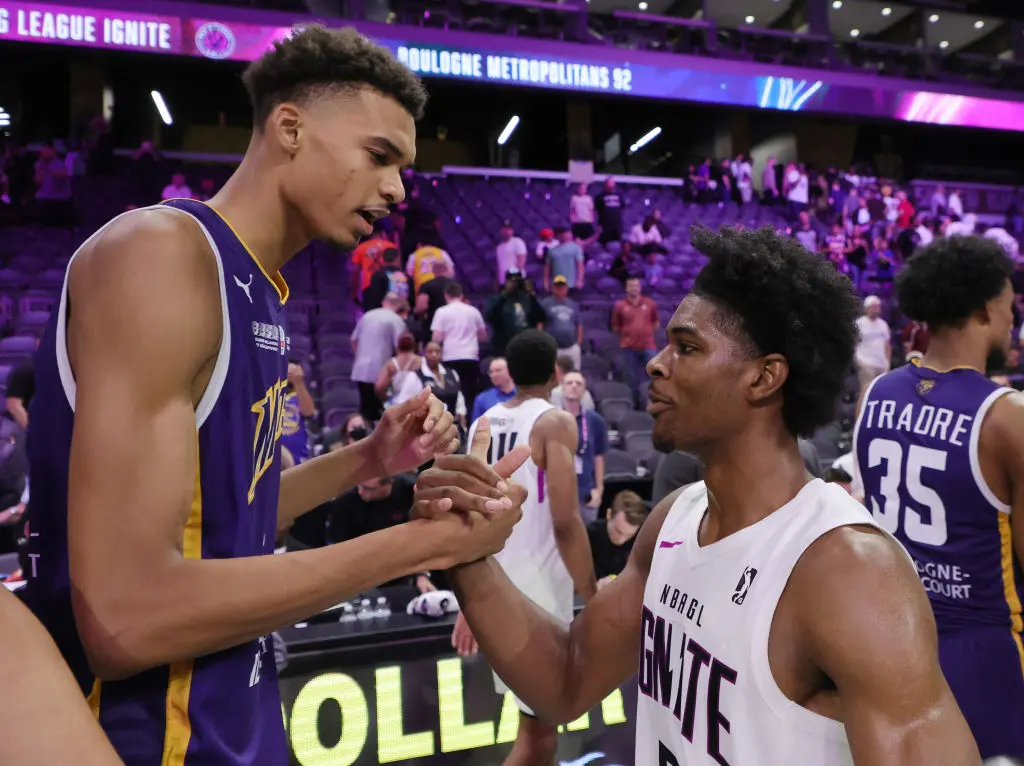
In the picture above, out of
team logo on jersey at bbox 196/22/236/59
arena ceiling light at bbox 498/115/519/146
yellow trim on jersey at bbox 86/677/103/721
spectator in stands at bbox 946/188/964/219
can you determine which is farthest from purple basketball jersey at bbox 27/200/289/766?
arena ceiling light at bbox 498/115/519/146

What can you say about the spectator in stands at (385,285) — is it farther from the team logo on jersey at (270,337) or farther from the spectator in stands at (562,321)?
the team logo on jersey at (270,337)

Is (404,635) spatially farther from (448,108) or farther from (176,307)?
(448,108)

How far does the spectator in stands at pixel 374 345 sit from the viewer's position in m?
6.93

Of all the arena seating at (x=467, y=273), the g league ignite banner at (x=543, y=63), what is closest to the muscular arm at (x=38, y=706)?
the arena seating at (x=467, y=273)

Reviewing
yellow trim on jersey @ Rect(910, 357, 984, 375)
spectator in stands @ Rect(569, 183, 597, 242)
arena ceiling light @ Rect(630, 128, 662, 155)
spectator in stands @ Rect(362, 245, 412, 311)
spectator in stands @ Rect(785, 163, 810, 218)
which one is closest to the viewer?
yellow trim on jersey @ Rect(910, 357, 984, 375)

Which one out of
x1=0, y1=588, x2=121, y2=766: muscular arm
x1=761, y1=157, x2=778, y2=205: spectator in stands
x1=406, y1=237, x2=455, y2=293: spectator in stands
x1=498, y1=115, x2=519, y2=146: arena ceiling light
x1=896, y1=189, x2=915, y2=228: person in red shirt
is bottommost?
x1=0, y1=588, x2=121, y2=766: muscular arm

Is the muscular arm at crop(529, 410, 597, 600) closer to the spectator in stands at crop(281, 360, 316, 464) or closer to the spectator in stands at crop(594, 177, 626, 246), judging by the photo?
the spectator in stands at crop(281, 360, 316, 464)

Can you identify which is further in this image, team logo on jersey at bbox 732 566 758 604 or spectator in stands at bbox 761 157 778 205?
spectator in stands at bbox 761 157 778 205

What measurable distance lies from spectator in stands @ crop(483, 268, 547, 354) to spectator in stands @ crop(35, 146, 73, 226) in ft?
21.8

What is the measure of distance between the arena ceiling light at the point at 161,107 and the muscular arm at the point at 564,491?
16.4 m

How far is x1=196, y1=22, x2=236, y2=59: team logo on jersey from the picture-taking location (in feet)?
42.0

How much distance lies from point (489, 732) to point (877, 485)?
1.92m

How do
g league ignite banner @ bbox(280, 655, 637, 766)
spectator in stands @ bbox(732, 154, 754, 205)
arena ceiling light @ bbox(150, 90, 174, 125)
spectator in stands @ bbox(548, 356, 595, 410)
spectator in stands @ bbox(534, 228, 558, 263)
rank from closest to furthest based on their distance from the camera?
g league ignite banner @ bbox(280, 655, 637, 766) → spectator in stands @ bbox(548, 356, 595, 410) → spectator in stands @ bbox(534, 228, 558, 263) → spectator in stands @ bbox(732, 154, 754, 205) → arena ceiling light @ bbox(150, 90, 174, 125)

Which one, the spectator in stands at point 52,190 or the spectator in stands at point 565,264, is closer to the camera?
the spectator in stands at point 565,264
